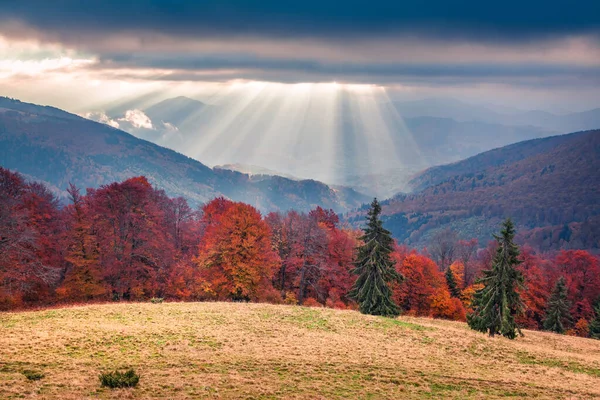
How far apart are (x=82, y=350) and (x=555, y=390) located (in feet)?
80.6

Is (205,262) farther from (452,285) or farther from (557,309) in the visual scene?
(557,309)

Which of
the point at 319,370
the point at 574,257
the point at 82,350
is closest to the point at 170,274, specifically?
the point at 82,350

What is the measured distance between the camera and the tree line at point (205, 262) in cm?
4222

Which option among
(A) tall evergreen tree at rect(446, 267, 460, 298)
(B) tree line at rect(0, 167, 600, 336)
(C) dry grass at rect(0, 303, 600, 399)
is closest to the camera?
(C) dry grass at rect(0, 303, 600, 399)

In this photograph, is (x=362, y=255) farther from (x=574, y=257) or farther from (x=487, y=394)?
(x=574, y=257)

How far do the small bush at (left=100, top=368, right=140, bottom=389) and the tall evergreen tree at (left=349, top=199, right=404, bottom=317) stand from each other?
99.5 ft

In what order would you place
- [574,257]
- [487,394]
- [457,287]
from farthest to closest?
[574,257]
[457,287]
[487,394]

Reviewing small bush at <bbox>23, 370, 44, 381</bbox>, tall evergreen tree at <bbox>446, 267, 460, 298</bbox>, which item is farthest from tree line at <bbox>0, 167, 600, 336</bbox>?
small bush at <bbox>23, 370, 44, 381</bbox>

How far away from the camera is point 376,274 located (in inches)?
1838

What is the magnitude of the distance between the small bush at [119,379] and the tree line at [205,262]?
2237 cm

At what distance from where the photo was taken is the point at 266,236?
194 feet

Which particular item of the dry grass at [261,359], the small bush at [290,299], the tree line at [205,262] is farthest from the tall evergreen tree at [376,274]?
the small bush at [290,299]

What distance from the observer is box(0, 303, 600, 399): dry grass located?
1955 cm

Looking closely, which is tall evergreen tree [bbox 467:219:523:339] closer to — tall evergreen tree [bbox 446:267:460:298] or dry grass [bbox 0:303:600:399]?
dry grass [bbox 0:303:600:399]
